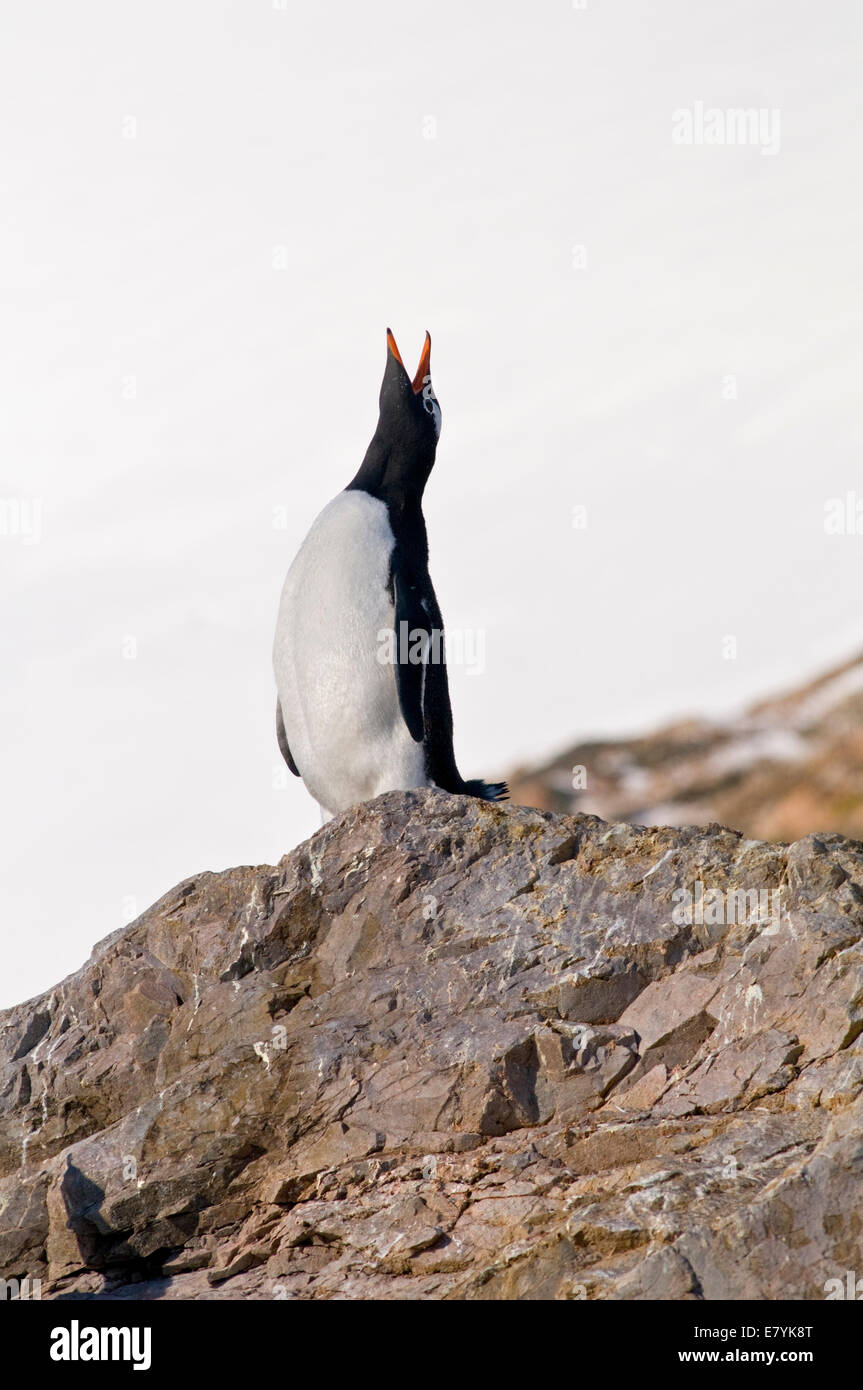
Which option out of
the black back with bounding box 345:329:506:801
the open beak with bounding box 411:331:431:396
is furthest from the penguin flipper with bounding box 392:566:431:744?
the open beak with bounding box 411:331:431:396

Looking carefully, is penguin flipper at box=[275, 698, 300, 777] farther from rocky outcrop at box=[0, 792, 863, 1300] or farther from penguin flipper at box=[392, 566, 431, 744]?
rocky outcrop at box=[0, 792, 863, 1300]

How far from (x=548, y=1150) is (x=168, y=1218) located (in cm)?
185

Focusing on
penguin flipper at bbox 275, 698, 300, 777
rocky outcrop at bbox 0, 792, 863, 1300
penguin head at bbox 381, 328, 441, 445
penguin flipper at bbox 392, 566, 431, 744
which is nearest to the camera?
rocky outcrop at bbox 0, 792, 863, 1300

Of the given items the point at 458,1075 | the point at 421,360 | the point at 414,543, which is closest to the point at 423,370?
the point at 421,360

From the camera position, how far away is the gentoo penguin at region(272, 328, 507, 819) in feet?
30.2

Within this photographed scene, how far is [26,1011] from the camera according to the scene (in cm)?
852

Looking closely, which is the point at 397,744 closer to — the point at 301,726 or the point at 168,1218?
the point at 301,726

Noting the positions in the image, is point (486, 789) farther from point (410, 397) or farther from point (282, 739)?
point (410, 397)
